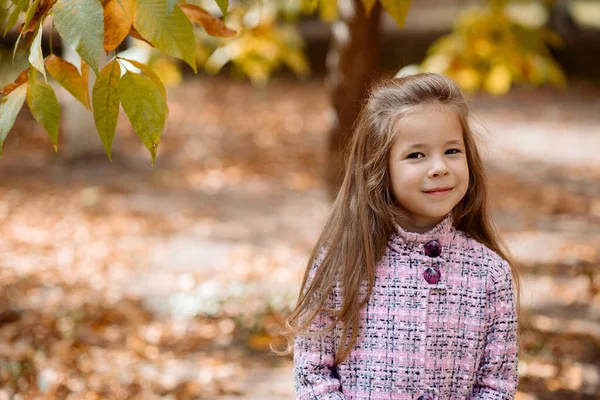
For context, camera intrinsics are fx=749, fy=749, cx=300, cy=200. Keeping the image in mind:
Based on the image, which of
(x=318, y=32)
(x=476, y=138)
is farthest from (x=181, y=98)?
(x=476, y=138)

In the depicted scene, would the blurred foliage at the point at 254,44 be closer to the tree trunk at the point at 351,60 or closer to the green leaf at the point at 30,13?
the tree trunk at the point at 351,60

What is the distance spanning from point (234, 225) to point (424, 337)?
5.46 meters

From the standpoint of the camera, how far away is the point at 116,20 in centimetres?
158

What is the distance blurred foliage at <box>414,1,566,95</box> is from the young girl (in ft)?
5.28

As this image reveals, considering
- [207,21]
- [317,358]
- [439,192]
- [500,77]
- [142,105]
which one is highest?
[500,77]

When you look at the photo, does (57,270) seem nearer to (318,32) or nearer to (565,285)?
(565,285)

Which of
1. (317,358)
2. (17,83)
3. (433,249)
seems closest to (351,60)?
(433,249)

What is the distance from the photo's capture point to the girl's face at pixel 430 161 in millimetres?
1790

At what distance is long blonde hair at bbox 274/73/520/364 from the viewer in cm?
183

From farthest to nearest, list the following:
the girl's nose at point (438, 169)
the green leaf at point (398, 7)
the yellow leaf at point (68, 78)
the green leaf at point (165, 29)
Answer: the green leaf at point (398, 7), the girl's nose at point (438, 169), the yellow leaf at point (68, 78), the green leaf at point (165, 29)

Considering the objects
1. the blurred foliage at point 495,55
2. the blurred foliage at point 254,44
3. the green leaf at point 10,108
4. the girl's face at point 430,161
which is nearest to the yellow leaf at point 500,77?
the blurred foliage at point 495,55

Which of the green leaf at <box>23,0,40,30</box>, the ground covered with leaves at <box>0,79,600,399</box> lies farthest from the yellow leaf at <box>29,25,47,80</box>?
the ground covered with leaves at <box>0,79,600,399</box>

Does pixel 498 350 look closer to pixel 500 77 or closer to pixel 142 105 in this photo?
pixel 142 105

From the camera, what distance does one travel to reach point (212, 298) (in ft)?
16.6
